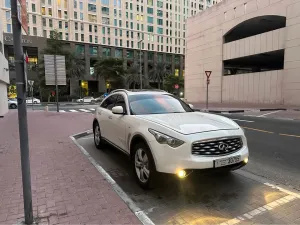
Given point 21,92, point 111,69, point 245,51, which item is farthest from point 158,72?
point 21,92

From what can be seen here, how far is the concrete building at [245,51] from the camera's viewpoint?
20.6m

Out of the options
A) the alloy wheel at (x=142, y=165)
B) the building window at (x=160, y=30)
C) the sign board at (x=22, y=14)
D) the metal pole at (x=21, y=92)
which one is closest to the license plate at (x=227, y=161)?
the alloy wheel at (x=142, y=165)

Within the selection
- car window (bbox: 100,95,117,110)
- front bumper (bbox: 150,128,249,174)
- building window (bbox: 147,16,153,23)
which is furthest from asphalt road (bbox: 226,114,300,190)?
building window (bbox: 147,16,153,23)

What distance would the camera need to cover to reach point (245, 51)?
25141 millimetres

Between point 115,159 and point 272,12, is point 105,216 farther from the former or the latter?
point 272,12

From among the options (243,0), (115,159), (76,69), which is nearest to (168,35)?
(76,69)

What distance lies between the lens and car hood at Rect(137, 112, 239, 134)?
3670mm

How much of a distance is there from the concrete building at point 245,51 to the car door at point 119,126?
19595 mm

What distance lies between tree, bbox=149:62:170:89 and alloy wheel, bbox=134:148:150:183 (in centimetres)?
7546

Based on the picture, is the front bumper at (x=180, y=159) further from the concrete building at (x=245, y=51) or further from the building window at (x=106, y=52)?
the building window at (x=106, y=52)

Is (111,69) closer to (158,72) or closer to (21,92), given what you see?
(158,72)

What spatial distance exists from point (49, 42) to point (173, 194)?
5888 cm

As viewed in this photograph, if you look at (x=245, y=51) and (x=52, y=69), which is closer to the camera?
(x=52, y=69)

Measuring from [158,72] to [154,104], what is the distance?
75240 millimetres
